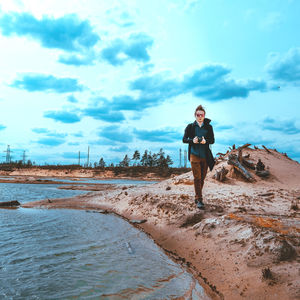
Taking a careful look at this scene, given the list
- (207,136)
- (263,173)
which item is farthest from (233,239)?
(263,173)

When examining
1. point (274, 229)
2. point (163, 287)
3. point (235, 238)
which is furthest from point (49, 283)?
point (274, 229)

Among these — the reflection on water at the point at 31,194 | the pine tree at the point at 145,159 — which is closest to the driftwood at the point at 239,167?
the reflection on water at the point at 31,194

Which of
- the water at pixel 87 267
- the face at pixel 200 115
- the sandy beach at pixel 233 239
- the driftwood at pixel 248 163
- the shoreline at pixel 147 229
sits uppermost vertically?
the face at pixel 200 115

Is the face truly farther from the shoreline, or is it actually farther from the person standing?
the shoreline

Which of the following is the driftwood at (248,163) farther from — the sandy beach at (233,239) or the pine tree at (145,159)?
the pine tree at (145,159)

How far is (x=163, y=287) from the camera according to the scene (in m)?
2.88

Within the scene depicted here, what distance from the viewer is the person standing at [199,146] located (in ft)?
18.2

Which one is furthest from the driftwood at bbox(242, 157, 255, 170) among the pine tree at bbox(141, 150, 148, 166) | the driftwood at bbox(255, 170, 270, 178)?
the pine tree at bbox(141, 150, 148, 166)

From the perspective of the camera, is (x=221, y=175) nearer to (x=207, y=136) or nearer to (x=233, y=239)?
(x=207, y=136)

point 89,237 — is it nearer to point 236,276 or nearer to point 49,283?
point 49,283

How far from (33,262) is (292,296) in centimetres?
324

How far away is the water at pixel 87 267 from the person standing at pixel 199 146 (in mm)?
1785

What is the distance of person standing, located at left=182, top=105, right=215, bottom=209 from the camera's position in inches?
218

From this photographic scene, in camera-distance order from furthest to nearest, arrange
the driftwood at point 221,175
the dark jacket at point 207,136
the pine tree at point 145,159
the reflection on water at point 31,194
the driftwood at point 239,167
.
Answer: the pine tree at point 145,159 → the reflection on water at point 31,194 → the driftwood at point 221,175 → the driftwood at point 239,167 → the dark jacket at point 207,136
